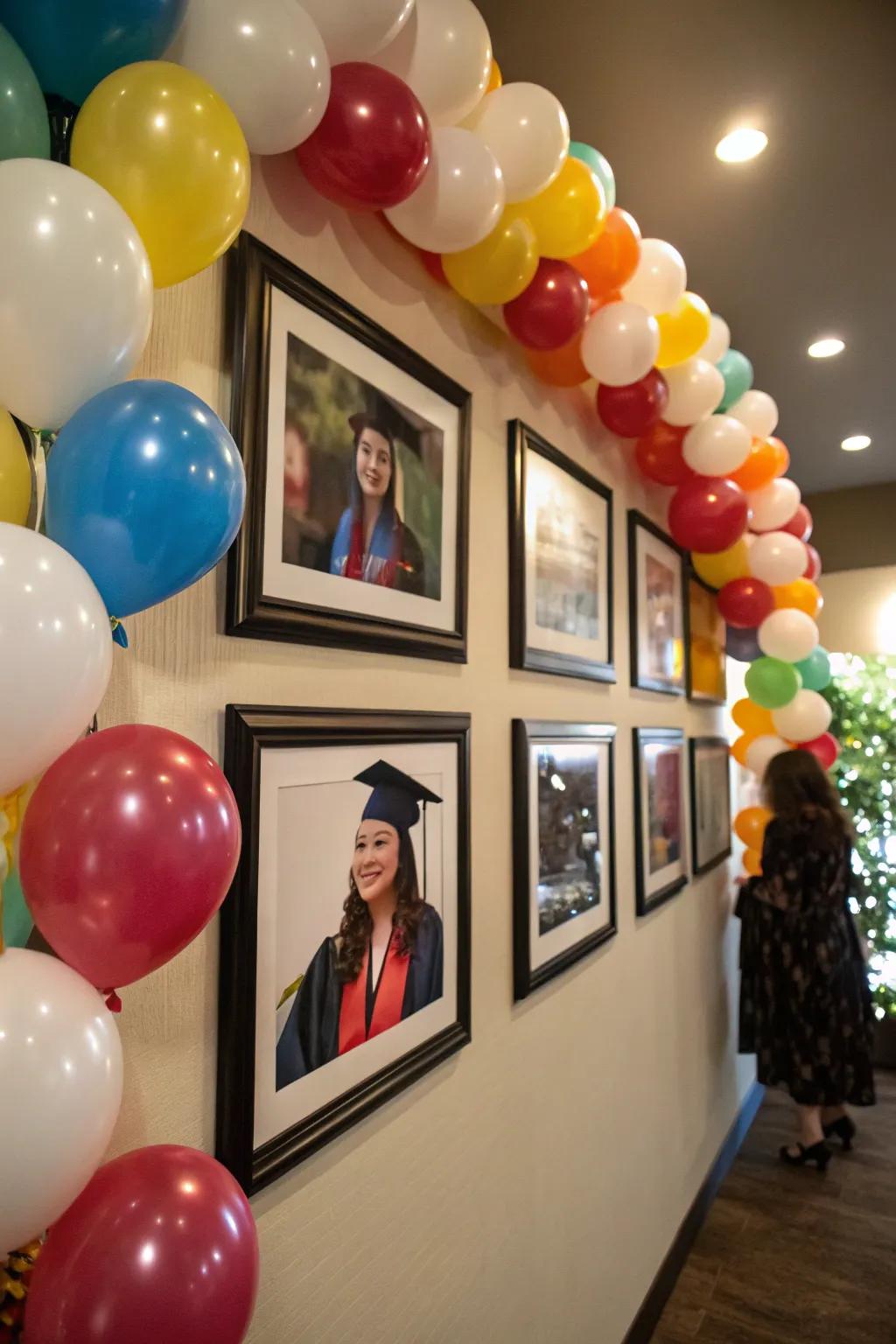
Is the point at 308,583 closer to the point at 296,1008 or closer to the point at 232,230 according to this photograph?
the point at 232,230

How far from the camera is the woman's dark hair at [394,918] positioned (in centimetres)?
109

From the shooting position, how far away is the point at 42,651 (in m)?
0.52

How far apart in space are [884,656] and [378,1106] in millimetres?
4108

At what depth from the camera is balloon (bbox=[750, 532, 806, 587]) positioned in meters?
2.54

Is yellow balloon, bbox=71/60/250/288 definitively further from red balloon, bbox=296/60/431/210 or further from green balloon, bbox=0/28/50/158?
red balloon, bbox=296/60/431/210

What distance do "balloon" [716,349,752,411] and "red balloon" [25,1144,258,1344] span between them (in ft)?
7.56

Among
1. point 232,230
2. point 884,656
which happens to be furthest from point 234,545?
point 884,656

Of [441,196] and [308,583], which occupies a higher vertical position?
[441,196]

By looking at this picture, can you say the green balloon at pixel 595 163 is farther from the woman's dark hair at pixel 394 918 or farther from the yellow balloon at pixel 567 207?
the woman's dark hair at pixel 394 918

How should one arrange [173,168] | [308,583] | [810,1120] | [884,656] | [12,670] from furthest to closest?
[884,656] < [810,1120] < [308,583] < [173,168] < [12,670]

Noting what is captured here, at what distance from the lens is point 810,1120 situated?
117 inches

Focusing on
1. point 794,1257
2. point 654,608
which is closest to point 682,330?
point 654,608

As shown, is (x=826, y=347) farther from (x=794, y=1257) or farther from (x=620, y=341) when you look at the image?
(x=794, y=1257)

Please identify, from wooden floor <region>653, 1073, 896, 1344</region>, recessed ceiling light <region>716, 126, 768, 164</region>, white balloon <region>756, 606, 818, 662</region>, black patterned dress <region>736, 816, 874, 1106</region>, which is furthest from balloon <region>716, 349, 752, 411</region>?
wooden floor <region>653, 1073, 896, 1344</region>
